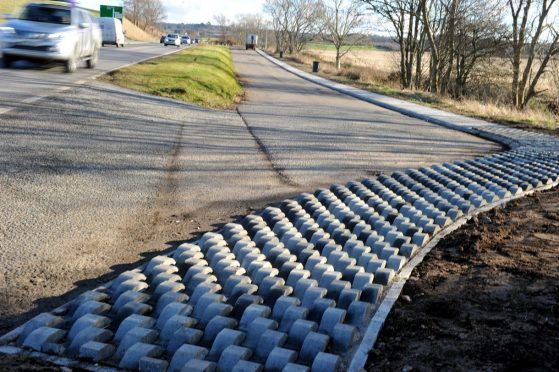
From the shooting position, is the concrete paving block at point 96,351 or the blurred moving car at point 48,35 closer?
the concrete paving block at point 96,351

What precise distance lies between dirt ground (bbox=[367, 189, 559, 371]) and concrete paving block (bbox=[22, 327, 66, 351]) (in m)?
1.80

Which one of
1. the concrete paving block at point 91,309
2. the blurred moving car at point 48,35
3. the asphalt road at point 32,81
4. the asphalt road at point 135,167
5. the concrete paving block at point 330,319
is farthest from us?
the blurred moving car at point 48,35

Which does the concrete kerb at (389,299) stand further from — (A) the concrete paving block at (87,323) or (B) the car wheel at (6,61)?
(B) the car wheel at (6,61)

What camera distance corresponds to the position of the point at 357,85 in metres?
30.7

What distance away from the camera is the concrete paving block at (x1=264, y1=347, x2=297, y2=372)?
121 inches

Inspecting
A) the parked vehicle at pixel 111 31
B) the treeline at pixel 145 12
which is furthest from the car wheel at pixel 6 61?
the treeline at pixel 145 12

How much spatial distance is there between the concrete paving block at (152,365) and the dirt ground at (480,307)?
112cm

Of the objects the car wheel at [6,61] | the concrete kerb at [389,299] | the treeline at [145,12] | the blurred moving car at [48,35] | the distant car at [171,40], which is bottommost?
the concrete kerb at [389,299]

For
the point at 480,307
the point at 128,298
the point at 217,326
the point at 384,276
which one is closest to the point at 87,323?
the point at 128,298

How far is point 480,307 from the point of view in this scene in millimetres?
3873

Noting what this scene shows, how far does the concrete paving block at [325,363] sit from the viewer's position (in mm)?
3061

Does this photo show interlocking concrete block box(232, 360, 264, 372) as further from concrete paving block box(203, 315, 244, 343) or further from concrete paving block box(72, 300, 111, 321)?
concrete paving block box(72, 300, 111, 321)

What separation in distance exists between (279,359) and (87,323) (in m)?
1.21

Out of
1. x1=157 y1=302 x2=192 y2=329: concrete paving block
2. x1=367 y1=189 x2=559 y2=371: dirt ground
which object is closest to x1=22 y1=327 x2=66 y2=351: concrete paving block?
x1=157 y1=302 x2=192 y2=329: concrete paving block
